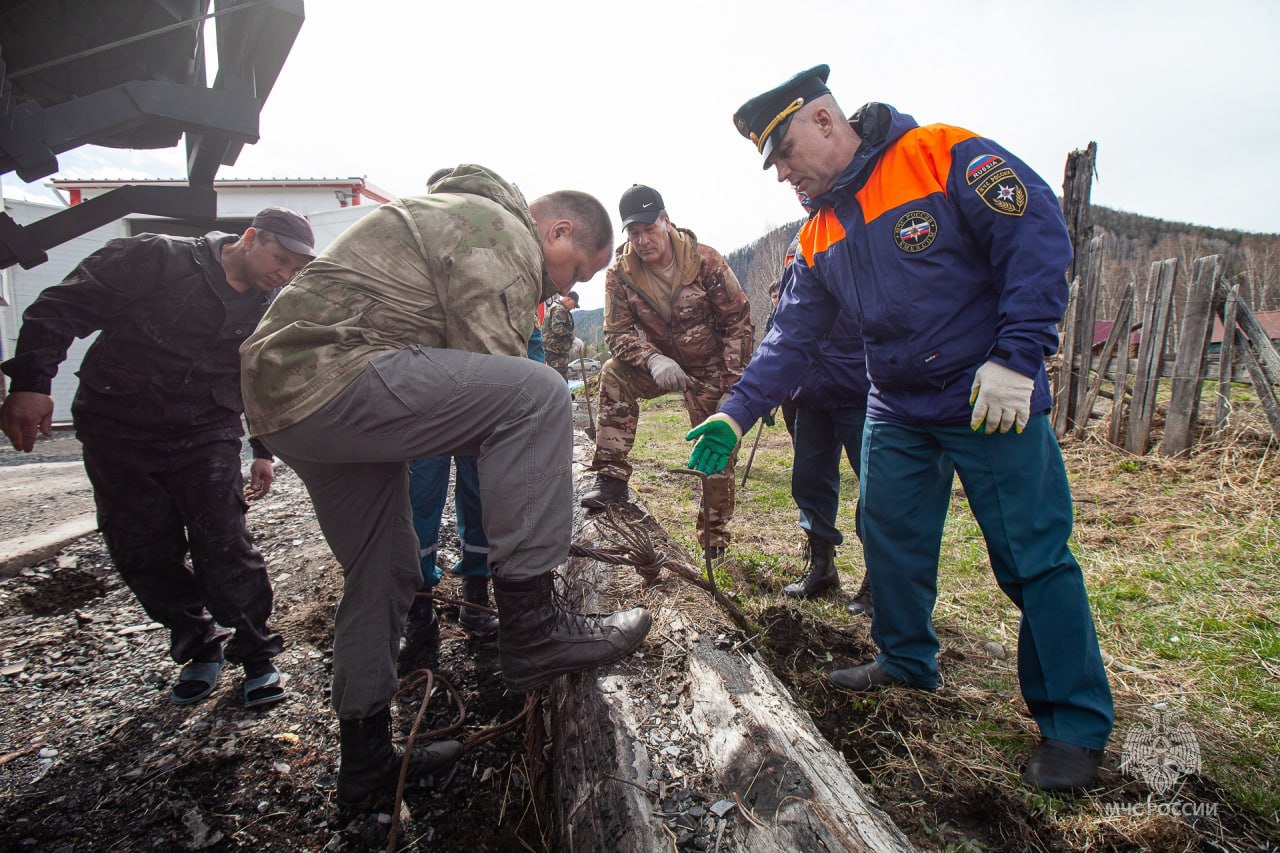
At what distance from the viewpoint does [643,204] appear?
3293 millimetres

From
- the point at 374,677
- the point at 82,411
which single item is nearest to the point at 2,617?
the point at 82,411

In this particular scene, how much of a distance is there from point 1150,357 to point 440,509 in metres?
6.61

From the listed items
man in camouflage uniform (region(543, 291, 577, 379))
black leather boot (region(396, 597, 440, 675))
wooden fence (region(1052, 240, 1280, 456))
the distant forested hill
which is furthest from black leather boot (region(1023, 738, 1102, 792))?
the distant forested hill

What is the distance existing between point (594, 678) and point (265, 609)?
1509 mm

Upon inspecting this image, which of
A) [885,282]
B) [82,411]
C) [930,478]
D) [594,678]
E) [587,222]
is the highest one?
[587,222]

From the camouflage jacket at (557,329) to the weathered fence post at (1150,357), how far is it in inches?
247

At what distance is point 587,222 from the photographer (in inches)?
75.3

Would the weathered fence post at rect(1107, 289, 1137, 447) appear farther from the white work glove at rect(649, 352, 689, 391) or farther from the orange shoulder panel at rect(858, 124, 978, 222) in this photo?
the orange shoulder panel at rect(858, 124, 978, 222)

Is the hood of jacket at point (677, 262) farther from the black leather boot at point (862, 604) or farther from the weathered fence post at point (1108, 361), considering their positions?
the weathered fence post at point (1108, 361)

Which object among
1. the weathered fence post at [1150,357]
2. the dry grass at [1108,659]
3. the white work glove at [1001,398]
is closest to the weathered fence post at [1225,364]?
the dry grass at [1108,659]

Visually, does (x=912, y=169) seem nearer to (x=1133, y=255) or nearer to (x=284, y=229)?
(x=284, y=229)

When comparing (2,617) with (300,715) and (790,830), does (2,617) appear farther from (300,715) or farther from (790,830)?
(790,830)

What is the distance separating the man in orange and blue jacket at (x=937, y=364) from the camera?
1.58 m

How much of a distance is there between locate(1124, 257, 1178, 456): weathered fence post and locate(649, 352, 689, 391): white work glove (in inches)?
194
